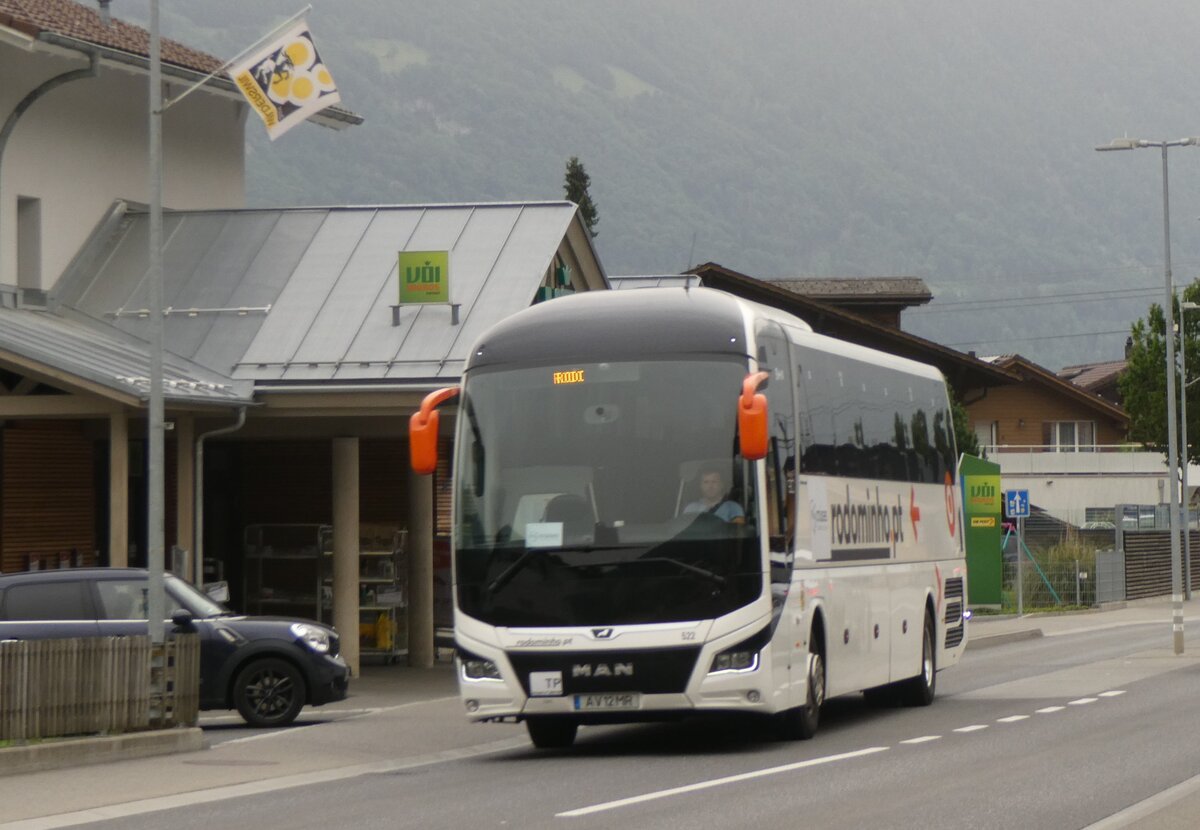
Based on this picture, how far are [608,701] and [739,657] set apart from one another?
41.7 inches

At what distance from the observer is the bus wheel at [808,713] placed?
55.8 ft

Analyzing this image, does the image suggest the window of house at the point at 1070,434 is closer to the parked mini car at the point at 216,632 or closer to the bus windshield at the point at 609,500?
the parked mini car at the point at 216,632

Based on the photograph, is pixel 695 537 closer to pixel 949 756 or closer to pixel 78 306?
pixel 949 756

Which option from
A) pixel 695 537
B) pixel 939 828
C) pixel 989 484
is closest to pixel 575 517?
pixel 695 537

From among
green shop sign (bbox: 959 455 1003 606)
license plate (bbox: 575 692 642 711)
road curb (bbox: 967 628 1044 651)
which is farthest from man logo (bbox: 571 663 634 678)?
green shop sign (bbox: 959 455 1003 606)

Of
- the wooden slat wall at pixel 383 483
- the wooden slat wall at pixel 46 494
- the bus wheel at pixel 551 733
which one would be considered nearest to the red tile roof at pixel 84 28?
the wooden slat wall at pixel 46 494

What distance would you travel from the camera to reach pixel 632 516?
15.9m

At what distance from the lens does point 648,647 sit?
1569 centimetres

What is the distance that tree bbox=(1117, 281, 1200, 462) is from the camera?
69812 millimetres

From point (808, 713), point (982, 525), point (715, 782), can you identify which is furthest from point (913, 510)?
point (982, 525)

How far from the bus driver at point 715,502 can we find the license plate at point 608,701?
1.47 meters

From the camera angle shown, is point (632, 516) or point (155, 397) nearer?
point (632, 516)

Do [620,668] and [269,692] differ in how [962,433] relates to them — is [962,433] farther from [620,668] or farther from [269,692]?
[620,668]

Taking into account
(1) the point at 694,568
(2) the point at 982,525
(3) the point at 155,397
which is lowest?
(1) the point at 694,568
